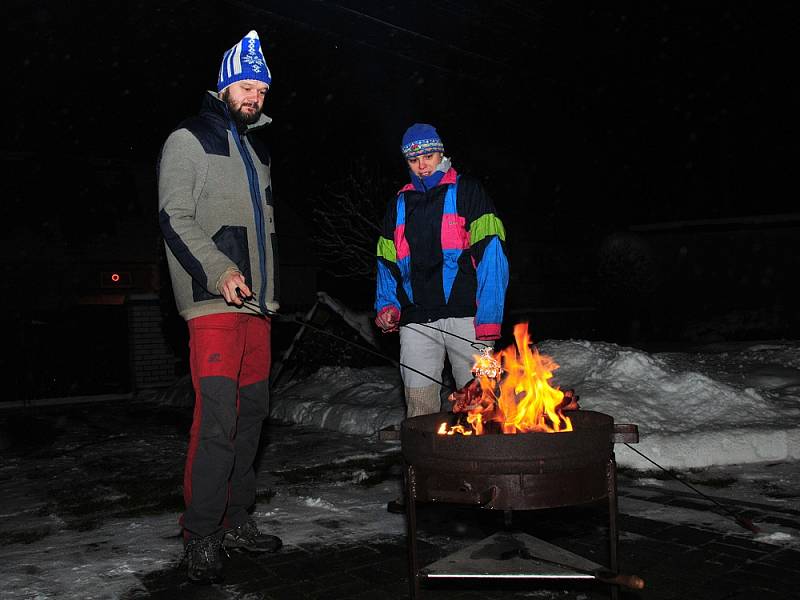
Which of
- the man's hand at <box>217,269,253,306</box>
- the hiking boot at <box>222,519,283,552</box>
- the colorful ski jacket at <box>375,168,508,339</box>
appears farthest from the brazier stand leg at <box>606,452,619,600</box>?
the hiking boot at <box>222,519,283,552</box>

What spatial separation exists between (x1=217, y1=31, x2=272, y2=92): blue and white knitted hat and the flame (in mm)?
1915

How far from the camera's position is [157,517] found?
15.4ft

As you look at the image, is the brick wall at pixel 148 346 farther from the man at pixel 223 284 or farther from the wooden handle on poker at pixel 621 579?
the wooden handle on poker at pixel 621 579

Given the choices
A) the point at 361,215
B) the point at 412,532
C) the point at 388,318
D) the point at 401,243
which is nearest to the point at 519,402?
the point at 412,532

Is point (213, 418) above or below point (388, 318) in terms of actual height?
below

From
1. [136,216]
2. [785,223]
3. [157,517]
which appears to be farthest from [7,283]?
[785,223]

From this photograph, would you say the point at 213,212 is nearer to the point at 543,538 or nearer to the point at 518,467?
the point at 518,467

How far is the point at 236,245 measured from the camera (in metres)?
3.62

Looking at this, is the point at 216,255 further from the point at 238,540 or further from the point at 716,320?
the point at 716,320

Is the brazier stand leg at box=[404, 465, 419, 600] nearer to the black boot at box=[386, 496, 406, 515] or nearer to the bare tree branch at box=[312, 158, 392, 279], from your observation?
the black boot at box=[386, 496, 406, 515]

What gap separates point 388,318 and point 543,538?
5.25ft

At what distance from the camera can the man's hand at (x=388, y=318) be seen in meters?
4.50

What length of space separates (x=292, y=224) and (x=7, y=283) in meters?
8.77

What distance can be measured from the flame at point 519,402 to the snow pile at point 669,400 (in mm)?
2943
